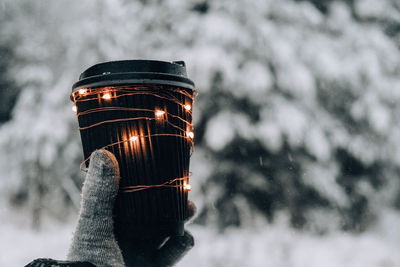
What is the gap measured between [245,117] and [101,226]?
709 millimetres

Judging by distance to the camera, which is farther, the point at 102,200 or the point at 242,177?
the point at 242,177

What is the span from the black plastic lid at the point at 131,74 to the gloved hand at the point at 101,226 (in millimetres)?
130

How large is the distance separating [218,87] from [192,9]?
0.31 m

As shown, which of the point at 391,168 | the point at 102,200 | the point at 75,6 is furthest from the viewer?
the point at 75,6

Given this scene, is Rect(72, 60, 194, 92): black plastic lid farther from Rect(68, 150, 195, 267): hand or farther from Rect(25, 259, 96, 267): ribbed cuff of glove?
Rect(25, 259, 96, 267): ribbed cuff of glove

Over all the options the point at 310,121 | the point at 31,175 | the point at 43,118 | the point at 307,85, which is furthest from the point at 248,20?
the point at 31,175

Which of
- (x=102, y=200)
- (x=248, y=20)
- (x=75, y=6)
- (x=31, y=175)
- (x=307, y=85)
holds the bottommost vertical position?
(x=102, y=200)

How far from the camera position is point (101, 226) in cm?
52

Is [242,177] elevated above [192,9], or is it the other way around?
[192,9]

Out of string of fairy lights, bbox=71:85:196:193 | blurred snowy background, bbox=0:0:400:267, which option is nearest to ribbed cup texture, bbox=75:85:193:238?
string of fairy lights, bbox=71:85:196:193

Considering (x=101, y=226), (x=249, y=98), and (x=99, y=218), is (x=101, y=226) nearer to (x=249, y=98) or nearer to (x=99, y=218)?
(x=99, y=218)

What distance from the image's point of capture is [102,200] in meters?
0.53

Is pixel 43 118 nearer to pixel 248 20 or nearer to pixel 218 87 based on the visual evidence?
pixel 218 87

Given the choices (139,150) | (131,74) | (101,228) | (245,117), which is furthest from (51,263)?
(245,117)
